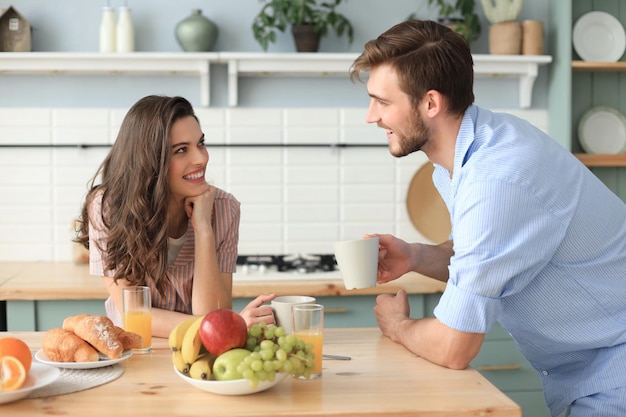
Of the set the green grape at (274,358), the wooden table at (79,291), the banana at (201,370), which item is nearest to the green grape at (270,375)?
the green grape at (274,358)

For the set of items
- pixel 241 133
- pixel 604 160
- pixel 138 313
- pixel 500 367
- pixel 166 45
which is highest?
pixel 166 45

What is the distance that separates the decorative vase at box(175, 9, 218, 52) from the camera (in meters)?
3.56

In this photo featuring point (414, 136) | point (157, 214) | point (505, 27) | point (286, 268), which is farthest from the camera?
point (505, 27)

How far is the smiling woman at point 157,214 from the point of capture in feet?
7.36

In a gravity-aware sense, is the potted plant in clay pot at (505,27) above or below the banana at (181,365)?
above

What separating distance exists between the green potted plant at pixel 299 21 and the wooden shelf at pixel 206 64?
0.09 m

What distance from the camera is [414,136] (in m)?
1.95

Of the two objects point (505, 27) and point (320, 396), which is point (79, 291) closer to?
point (320, 396)

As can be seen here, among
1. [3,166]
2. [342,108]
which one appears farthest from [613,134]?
[3,166]

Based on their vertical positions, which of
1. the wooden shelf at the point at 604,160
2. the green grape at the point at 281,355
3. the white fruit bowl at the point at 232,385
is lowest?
the white fruit bowl at the point at 232,385

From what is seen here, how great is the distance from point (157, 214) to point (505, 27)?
6.84ft

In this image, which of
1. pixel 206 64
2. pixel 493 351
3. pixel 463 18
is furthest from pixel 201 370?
pixel 463 18

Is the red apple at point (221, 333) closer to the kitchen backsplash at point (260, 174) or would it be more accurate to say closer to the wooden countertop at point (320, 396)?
the wooden countertop at point (320, 396)

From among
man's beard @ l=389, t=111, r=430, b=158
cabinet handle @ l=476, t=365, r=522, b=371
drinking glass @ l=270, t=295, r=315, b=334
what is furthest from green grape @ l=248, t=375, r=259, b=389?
cabinet handle @ l=476, t=365, r=522, b=371
